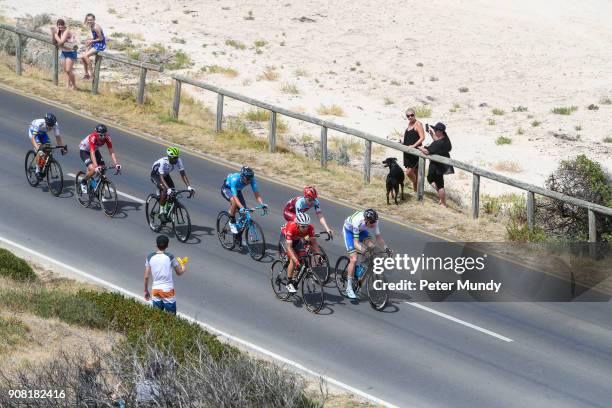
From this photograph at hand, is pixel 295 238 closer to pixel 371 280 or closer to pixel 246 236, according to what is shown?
pixel 371 280

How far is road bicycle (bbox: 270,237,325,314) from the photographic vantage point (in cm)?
1698

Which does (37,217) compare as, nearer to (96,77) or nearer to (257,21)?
(96,77)

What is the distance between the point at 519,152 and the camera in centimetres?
3328

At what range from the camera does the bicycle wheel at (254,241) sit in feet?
62.4

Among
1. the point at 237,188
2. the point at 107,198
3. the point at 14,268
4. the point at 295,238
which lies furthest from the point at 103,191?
the point at 295,238

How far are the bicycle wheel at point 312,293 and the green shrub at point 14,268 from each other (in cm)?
461

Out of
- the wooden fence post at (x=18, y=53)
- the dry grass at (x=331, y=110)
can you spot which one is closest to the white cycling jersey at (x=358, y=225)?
the wooden fence post at (x=18, y=53)

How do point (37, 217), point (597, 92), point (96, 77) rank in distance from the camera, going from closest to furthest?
Answer: point (37, 217) → point (96, 77) → point (597, 92)

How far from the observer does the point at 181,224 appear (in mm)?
19844

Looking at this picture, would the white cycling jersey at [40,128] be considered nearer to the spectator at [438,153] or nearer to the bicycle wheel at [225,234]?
the bicycle wheel at [225,234]

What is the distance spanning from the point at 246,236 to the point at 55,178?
5417 millimetres

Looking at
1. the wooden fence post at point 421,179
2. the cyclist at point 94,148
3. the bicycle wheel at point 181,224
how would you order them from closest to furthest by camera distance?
1. the bicycle wheel at point 181,224
2. the cyclist at point 94,148
3. the wooden fence post at point 421,179

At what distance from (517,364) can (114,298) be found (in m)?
6.25

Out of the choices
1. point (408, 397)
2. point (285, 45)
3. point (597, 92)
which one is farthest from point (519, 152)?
point (408, 397)
